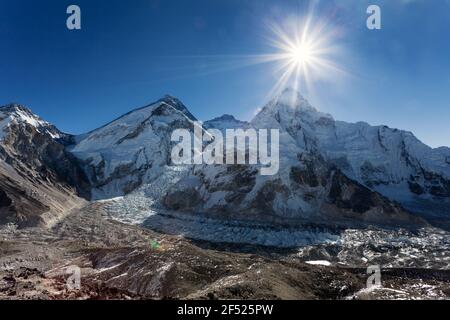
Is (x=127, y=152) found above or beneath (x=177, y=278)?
above

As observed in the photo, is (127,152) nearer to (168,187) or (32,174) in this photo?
(168,187)

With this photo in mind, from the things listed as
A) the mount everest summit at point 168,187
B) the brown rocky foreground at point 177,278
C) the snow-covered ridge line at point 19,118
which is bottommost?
the brown rocky foreground at point 177,278

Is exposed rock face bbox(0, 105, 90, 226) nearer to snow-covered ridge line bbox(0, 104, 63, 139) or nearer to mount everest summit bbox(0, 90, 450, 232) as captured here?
snow-covered ridge line bbox(0, 104, 63, 139)

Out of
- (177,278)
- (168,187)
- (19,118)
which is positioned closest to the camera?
(177,278)

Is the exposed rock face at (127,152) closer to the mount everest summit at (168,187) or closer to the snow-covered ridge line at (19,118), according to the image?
the mount everest summit at (168,187)

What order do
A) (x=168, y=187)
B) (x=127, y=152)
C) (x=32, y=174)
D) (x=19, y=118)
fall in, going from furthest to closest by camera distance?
(x=127, y=152) < (x=19, y=118) < (x=168, y=187) < (x=32, y=174)

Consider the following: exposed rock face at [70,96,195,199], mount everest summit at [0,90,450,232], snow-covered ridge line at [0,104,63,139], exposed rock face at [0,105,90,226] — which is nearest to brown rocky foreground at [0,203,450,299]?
exposed rock face at [0,105,90,226]

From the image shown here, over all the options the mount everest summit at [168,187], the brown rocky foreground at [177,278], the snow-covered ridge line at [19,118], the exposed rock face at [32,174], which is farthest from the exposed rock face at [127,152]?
the brown rocky foreground at [177,278]

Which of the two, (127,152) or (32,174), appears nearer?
(32,174)

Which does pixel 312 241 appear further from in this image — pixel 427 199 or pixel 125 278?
pixel 427 199

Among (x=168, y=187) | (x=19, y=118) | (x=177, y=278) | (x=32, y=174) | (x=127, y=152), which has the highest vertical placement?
(x=19, y=118)

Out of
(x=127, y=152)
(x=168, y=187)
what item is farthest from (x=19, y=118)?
(x=168, y=187)
